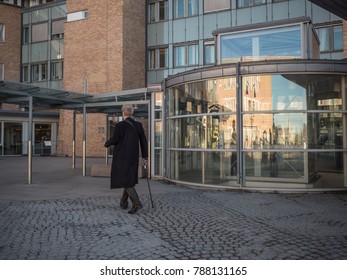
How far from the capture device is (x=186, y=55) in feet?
84.0

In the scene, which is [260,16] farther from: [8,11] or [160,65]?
[8,11]

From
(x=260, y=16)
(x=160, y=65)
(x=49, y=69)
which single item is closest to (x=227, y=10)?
(x=260, y=16)

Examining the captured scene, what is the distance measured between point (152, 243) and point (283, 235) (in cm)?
192

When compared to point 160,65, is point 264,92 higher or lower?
lower

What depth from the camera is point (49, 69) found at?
→ 100.0 ft

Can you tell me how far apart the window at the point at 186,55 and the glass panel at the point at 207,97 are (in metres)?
14.9

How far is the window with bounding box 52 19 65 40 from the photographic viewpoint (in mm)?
29750

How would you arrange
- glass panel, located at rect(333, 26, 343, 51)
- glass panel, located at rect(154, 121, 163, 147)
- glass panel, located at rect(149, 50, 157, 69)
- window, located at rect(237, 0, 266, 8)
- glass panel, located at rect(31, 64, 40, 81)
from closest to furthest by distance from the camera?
1. glass panel, located at rect(154, 121, 163, 147)
2. glass panel, located at rect(333, 26, 343, 51)
3. window, located at rect(237, 0, 266, 8)
4. glass panel, located at rect(149, 50, 157, 69)
5. glass panel, located at rect(31, 64, 40, 81)

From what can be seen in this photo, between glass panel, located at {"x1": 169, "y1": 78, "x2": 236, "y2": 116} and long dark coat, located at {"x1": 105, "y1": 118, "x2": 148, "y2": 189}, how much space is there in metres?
3.84

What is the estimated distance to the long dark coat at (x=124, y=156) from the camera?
650 cm

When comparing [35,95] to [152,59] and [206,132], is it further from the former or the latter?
[152,59]

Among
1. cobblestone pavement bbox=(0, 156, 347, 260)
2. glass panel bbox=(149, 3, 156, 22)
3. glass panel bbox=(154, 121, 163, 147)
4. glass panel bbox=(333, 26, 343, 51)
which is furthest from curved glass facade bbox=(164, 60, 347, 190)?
glass panel bbox=(149, 3, 156, 22)

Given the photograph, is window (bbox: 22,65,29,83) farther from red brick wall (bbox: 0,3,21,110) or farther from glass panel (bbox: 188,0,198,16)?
glass panel (bbox: 188,0,198,16)

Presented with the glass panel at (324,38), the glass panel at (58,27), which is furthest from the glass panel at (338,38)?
the glass panel at (58,27)
